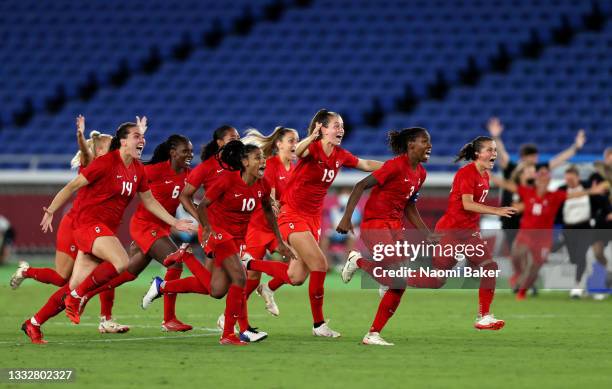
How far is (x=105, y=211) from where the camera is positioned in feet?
38.6

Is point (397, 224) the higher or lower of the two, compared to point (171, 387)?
higher

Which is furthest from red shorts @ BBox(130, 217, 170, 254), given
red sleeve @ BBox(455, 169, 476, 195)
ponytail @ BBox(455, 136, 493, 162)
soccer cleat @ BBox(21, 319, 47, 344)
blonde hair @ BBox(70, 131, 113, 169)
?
ponytail @ BBox(455, 136, 493, 162)

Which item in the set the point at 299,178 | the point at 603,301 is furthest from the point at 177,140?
the point at 603,301

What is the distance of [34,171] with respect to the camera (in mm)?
27688

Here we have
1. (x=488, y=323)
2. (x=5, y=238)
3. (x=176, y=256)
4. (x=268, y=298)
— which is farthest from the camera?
(x=5, y=238)

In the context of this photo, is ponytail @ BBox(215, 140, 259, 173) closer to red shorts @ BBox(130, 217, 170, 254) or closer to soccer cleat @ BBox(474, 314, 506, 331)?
red shorts @ BBox(130, 217, 170, 254)

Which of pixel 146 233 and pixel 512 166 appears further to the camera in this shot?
pixel 512 166

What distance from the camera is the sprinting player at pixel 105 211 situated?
11461 mm

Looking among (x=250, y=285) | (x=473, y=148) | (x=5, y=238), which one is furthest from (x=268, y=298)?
(x=5, y=238)

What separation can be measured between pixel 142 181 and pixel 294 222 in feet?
5.48

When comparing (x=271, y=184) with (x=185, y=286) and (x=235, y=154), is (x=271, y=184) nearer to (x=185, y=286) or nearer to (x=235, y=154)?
(x=185, y=286)

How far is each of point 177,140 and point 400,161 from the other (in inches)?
103

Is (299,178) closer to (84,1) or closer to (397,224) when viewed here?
(397,224)

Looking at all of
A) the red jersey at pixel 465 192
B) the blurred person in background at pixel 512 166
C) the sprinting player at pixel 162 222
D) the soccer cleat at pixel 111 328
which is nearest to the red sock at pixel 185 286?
the sprinting player at pixel 162 222
